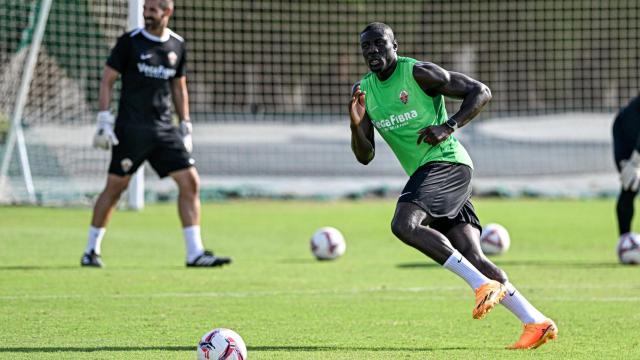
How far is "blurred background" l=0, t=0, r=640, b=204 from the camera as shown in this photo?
79.9ft

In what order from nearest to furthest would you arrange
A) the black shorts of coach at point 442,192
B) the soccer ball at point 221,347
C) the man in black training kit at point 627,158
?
the soccer ball at point 221,347 → the black shorts of coach at point 442,192 → the man in black training kit at point 627,158

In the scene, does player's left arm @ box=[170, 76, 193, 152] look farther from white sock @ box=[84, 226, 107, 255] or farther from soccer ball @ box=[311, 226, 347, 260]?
soccer ball @ box=[311, 226, 347, 260]

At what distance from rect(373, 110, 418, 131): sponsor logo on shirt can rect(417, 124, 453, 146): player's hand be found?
9.4 inches

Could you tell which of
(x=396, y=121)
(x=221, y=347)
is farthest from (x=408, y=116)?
(x=221, y=347)

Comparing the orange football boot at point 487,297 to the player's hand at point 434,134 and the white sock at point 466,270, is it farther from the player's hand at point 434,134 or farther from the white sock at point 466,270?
the player's hand at point 434,134

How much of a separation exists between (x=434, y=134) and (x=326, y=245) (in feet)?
19.4

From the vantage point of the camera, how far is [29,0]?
20500mm

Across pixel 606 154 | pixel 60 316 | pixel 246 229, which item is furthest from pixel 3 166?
pixel 606 154

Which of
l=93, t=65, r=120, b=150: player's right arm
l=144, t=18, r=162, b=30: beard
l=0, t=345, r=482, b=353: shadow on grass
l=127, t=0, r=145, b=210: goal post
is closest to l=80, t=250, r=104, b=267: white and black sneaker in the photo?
l=93, t=65, r=120, b=150: player's right arm

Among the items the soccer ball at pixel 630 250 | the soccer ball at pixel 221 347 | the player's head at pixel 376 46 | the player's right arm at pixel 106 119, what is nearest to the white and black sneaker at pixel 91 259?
the player's right arm at pixel 106 119

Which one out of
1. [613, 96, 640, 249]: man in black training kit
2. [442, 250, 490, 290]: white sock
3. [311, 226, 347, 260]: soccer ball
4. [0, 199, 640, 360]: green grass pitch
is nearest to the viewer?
[442, 250, 490, 290]: white sock

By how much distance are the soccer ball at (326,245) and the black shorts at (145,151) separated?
203 cm

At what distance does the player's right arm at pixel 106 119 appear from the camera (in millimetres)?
12320

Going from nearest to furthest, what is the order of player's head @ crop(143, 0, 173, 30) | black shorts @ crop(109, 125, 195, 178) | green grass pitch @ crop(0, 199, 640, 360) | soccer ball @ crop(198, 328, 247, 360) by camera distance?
soccer ball @ crop(198, 328, 247, 360) < green grass pitch @ crop(0, 199, 640, 360) < player's head @ crop(143, 0, 173, 30) < black shorts @ crop(109, 125, 195, 178)
